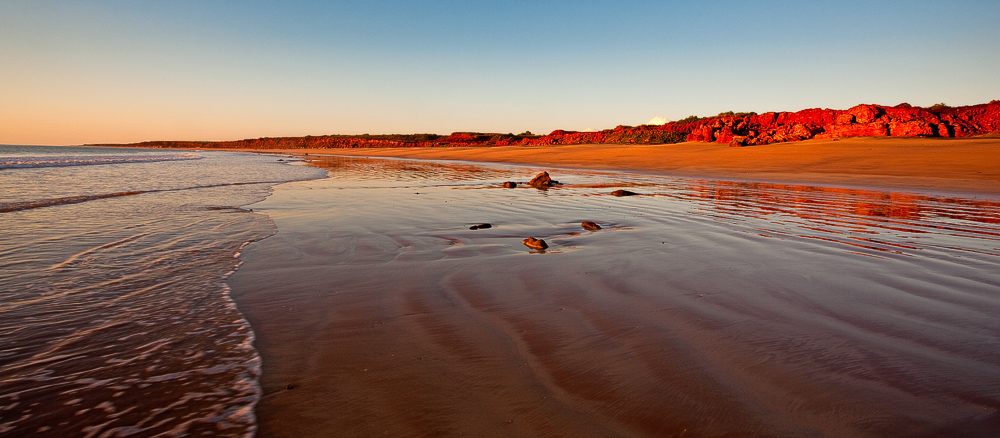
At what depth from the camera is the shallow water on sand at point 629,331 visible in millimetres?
2391

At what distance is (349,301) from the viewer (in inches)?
167

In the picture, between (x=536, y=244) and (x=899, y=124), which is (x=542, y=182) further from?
(x=899, y=124)

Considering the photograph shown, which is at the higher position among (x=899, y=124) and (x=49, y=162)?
(x=899, y=124)

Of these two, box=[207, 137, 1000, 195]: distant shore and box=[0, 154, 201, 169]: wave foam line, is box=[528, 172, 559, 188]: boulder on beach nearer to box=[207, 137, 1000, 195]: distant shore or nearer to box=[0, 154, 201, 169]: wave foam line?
box=[207, 137, 1000, 195]: distant shore

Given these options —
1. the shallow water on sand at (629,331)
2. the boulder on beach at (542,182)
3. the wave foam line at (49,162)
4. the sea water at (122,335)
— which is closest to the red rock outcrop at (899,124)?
the boulder on beach at (542,182)

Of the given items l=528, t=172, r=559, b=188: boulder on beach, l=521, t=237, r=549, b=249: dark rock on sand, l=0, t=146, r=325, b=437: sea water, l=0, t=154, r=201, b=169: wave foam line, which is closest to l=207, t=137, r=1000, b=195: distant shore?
l=528, t=172, r=559, b=188: boulder on beach

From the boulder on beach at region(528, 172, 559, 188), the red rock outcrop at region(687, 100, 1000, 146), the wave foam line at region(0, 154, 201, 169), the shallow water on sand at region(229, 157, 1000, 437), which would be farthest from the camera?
the red rock outcrop at region(687, 100, 1000, 146)

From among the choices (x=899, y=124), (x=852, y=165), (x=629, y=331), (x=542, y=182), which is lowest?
(x=629, y=331)

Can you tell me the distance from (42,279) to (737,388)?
624 cm

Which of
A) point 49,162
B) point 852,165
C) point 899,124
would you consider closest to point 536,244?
point 852,165

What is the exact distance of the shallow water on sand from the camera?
239 cm

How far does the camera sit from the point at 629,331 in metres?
3.50

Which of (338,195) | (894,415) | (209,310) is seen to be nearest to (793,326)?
(894,415)

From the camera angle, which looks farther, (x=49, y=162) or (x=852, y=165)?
(x=49, y=162)
